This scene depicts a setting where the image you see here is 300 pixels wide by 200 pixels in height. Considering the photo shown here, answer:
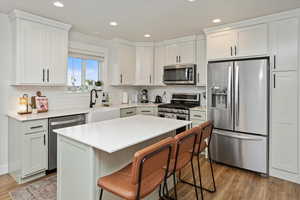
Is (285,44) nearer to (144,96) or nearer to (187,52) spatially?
(187,52)

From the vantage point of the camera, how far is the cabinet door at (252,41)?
2.90 metres

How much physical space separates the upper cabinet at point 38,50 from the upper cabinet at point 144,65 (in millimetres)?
1866

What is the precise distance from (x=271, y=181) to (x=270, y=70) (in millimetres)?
1719

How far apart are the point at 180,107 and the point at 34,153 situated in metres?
2.75

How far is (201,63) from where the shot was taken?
3953 millimetres

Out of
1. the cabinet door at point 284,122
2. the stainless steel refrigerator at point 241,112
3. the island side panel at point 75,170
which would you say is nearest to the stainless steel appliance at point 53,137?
the island side panel at point 75,170

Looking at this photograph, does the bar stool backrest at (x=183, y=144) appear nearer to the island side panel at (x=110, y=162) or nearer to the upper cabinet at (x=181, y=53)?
the island side panel at (x=110, y=162)

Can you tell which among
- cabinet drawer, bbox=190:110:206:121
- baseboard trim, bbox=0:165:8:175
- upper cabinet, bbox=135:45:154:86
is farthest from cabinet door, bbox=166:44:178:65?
baseboard trim, bbox=0:165:8:175

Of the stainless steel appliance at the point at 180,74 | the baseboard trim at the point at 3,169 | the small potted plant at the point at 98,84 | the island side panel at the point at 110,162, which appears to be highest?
the stainless steel appliance at the point at 180,74

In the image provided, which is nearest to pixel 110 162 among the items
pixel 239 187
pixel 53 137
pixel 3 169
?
pixel 53 137

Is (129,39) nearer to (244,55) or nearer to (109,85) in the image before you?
(109,85)

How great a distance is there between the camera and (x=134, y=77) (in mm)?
4711

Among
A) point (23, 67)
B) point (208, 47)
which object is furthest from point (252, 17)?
point (23, 67)

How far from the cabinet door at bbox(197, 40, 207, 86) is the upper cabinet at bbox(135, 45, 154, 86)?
4.12ft
